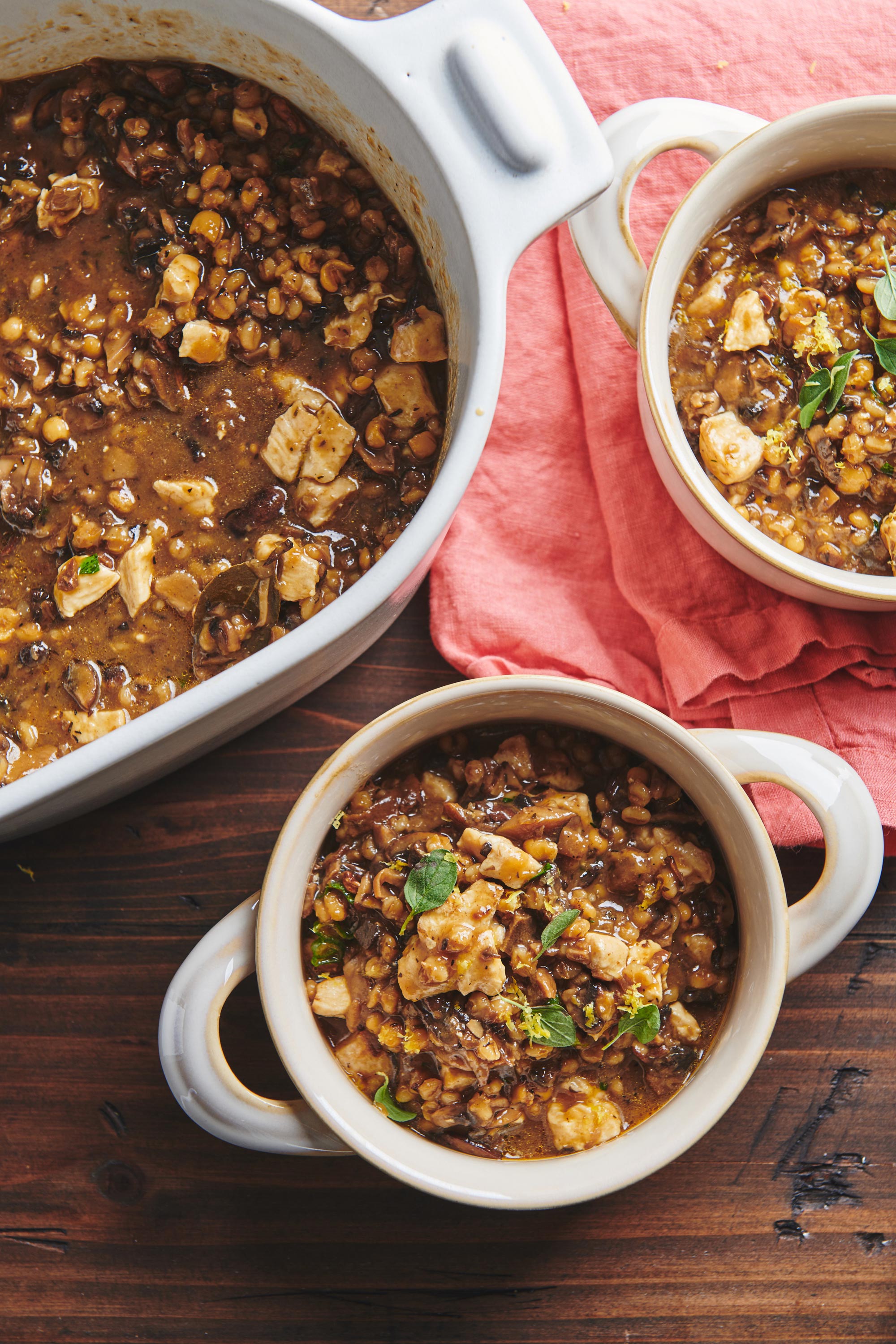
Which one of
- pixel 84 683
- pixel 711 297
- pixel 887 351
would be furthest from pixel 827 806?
pixel 84 683

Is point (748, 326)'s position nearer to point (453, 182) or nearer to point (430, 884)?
point (453, 182)

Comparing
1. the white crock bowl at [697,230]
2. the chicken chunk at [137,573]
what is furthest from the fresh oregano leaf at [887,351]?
the chicken chunk at [137,573]

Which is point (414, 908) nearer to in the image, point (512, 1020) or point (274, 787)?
point (512, 1020)

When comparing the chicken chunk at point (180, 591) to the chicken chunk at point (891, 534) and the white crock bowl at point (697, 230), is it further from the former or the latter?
the chicken chunk at point (891, 534)

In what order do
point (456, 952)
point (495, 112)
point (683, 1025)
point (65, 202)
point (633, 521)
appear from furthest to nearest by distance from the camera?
1. point (633, 521)
2. point (65, 202)
3. point (683, 1025)
4. point (456, 952)
5. point (495, 112)

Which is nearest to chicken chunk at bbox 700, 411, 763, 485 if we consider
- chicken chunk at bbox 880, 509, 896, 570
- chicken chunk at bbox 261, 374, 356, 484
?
chicken chunk at bbox 880, 509, 896, 570
